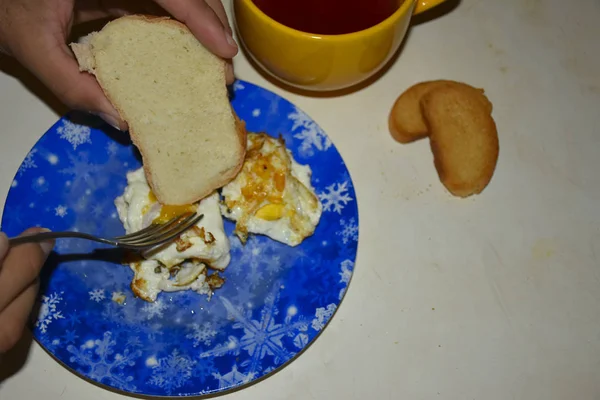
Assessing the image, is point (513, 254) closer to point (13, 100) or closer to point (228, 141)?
point (228, 141)

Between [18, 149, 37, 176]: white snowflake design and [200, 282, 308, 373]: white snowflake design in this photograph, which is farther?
[18, 149, 37, 176]: white snowflake design

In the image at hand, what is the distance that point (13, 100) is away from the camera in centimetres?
167

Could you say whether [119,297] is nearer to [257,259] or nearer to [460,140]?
[257,259]

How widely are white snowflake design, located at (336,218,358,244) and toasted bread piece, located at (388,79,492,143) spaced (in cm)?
34

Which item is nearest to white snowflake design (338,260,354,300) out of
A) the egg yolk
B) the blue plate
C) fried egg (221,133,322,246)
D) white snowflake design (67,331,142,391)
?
the blue plate

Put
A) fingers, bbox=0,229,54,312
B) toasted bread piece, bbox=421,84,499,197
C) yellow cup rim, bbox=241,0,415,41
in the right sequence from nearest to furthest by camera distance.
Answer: fingers, bbox=0,229,54,312 < yellow cup rim, bbox=241,0,415,41 < toasted bread piece, bbox=421,84,499,197

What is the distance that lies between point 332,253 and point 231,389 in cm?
40

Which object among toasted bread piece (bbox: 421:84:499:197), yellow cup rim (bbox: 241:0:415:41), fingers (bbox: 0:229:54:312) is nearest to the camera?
fingers (bbox: 0:229:54:312)

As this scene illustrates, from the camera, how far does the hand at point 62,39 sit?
136 cm

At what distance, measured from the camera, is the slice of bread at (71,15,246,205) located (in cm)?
138

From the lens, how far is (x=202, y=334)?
1.41 m

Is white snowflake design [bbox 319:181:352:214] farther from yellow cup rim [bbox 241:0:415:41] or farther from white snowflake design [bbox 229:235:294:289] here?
yellow cup rim [bbox 241:0:415:41]

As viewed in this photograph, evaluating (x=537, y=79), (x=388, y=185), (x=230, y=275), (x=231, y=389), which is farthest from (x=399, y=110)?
(x=231, y=389)

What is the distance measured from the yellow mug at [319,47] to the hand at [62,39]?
83 millimetres
